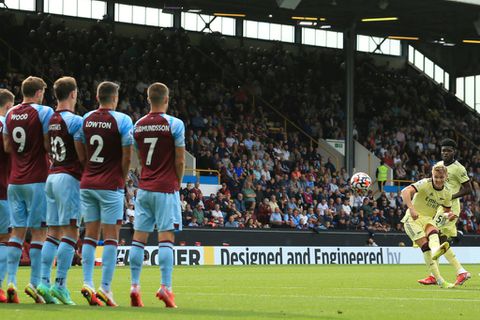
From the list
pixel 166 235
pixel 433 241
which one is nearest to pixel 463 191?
pixel 433 241

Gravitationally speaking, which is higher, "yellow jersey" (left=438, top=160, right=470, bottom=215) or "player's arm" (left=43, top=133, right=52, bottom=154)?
"player's arm" (left=43, top=133, right=52, bottom=154)

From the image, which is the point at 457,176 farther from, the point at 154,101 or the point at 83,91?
the point at 83,91

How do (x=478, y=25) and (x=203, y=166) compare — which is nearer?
(x=203, y=166)

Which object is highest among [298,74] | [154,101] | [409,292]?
[298,74]

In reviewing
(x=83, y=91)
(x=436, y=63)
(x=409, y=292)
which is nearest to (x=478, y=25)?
(x=436, y=63)

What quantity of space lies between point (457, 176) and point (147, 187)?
8491 mm

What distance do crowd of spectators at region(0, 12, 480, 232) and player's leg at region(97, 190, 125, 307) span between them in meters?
19.0

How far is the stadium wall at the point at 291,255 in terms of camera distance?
101ft

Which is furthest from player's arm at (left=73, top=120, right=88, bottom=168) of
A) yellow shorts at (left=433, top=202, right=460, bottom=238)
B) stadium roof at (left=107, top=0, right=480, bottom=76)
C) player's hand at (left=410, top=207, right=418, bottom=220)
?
stadium roof at (left=107, top=0, right=480, bottom=76)

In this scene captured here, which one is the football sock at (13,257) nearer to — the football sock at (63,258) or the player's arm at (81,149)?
the football sock at (63,258)

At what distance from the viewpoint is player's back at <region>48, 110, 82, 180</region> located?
41.3 feet

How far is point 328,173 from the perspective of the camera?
140 ft

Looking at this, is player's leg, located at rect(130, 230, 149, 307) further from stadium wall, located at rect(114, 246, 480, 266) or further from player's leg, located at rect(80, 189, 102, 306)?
stadium wall, located at rect(114, 246, 480, 266)

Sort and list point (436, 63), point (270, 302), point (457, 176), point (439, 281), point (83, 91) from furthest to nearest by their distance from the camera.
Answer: point (436, 63), point (83, 91), point (457, 176), point (439, 281), point (270, 302)
